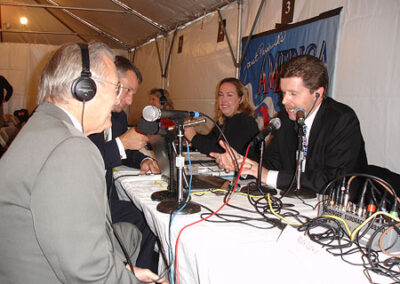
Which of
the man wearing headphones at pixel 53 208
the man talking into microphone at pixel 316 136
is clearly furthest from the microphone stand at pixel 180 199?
the man talking into microphone at pixel 316 136

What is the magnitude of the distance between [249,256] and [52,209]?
1.84ft

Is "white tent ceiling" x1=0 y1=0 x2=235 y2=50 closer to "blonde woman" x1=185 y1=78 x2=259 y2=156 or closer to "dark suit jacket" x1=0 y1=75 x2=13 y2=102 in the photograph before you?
"dark suit jacket" x1=0 y1=75 x2=13 y2=102

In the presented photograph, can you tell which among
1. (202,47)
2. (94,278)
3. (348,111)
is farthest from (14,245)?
(202,47)

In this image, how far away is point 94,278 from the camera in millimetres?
744

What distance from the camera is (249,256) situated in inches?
34.2

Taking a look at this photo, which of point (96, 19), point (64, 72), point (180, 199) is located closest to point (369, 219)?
point (180, 199)

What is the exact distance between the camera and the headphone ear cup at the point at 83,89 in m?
0.89

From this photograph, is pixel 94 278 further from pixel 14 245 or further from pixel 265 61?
pixel 265 61

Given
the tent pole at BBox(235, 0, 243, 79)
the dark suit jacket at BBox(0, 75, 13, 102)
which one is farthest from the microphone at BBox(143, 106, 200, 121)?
the dark suit jacket at BBox(0, 75, 13, 102)

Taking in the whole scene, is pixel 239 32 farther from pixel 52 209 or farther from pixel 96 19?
pixel 96 19

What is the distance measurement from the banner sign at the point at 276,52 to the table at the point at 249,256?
6.71 feet

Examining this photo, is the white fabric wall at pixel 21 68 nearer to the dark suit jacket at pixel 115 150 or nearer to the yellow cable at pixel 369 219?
the dark suit jacket at pixel 115 150

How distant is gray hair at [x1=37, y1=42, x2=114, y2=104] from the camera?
931 millimetres

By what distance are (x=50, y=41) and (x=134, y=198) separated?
7.86m
